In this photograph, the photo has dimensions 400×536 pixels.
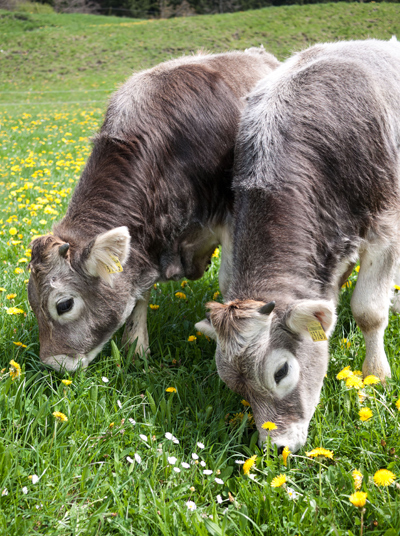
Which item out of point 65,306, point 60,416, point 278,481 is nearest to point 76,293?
point 65,306

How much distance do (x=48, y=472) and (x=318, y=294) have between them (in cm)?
175

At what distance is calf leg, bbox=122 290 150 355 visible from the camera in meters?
4.17

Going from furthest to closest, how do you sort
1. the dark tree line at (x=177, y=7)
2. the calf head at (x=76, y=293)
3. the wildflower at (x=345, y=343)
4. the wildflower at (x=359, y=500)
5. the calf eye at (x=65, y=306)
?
the dark tree line at (x=177, y=7), the wildflower at (x=345, y=343), the calf eye at (x=65, y=306), the calf head at (x=76, y=293), the wildflower at (x=359, y=500)

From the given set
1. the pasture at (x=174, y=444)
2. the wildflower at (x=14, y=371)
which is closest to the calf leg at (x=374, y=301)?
the pasture at (x=174, y=444)

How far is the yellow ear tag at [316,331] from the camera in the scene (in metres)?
2.68

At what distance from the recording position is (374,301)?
3.51m

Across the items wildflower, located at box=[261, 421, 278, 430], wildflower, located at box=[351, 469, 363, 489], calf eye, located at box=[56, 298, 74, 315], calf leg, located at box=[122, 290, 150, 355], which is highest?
calf eye, located at box=[56, 298, 74, 315]

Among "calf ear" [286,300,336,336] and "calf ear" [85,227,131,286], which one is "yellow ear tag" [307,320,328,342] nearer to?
"calf ear" [286,300,336,336]

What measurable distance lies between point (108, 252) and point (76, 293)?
40 centimetres

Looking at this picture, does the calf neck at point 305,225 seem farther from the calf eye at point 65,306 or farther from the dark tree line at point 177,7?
the dark tree line at point 177,7

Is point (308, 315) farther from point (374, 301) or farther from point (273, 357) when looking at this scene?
point (374, 301)

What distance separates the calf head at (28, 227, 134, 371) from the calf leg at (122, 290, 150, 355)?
1.37 feet

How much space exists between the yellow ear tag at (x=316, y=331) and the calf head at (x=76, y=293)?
4.37 ft

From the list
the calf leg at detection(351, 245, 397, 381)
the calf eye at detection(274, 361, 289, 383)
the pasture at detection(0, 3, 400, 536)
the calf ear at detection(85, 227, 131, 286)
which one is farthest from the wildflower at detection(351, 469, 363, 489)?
the calf ear at detection(85, 227, 131, 286)
